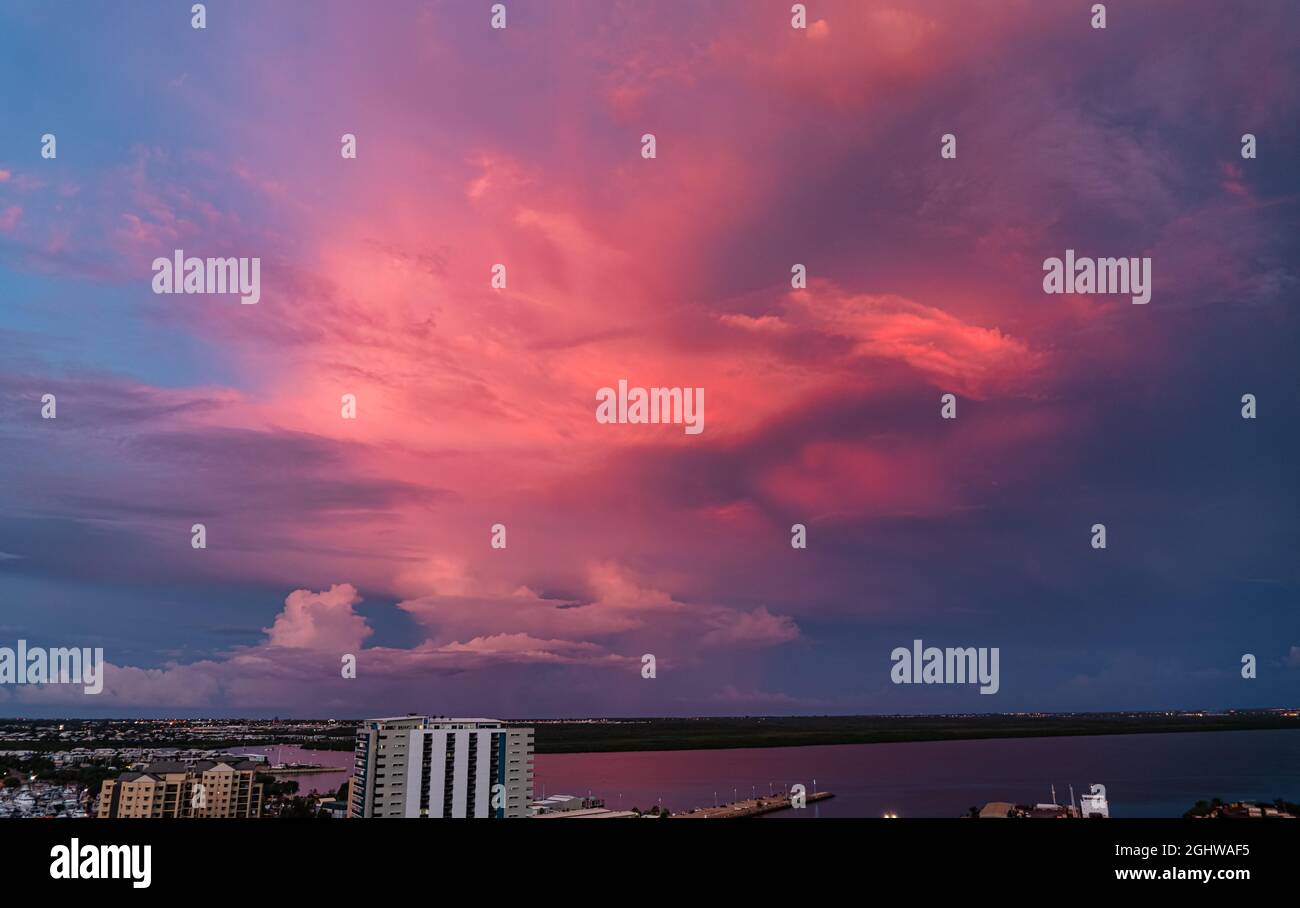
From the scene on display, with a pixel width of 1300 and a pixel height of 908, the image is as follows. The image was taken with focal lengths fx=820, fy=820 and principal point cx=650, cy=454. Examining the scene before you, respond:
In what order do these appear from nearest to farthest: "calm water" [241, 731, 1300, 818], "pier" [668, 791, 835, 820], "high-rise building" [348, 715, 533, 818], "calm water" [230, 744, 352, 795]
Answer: "high-rise building" [348, 715, 533, 818]
"pier" [668, 791, 835, 820]
"calm water" [230, 744, 352, 795]
"calm water" [241, 731, 1300, 818]

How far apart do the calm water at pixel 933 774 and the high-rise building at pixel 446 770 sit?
1324cm

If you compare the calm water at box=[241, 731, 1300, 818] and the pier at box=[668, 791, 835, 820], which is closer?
the pier at box=[668, 791, 835, 820]

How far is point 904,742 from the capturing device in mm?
86750

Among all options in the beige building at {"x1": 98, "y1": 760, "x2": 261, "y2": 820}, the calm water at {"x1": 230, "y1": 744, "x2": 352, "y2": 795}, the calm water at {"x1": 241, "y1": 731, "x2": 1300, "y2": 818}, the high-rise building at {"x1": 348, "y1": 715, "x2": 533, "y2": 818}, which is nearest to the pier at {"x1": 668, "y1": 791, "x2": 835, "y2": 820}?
the calm water at {"x1": 241, "y1": 731, "x2": 1300, "y2": 818}

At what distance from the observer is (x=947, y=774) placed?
51.0 m

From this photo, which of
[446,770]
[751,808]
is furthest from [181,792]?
[751,808]

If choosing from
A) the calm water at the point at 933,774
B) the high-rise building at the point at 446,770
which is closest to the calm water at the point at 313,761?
the calm water at the point at 933,774

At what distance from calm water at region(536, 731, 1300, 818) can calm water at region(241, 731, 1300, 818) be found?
8 centimetres

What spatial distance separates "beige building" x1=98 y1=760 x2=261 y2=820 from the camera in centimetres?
1728

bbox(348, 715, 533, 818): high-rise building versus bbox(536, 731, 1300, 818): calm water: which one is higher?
bbox(348, 715, 533, 818): high-rise building

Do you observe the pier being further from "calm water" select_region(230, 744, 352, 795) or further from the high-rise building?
"calm water" select_region(230, 744, 352, 795)

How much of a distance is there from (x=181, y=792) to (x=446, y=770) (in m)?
5.82
